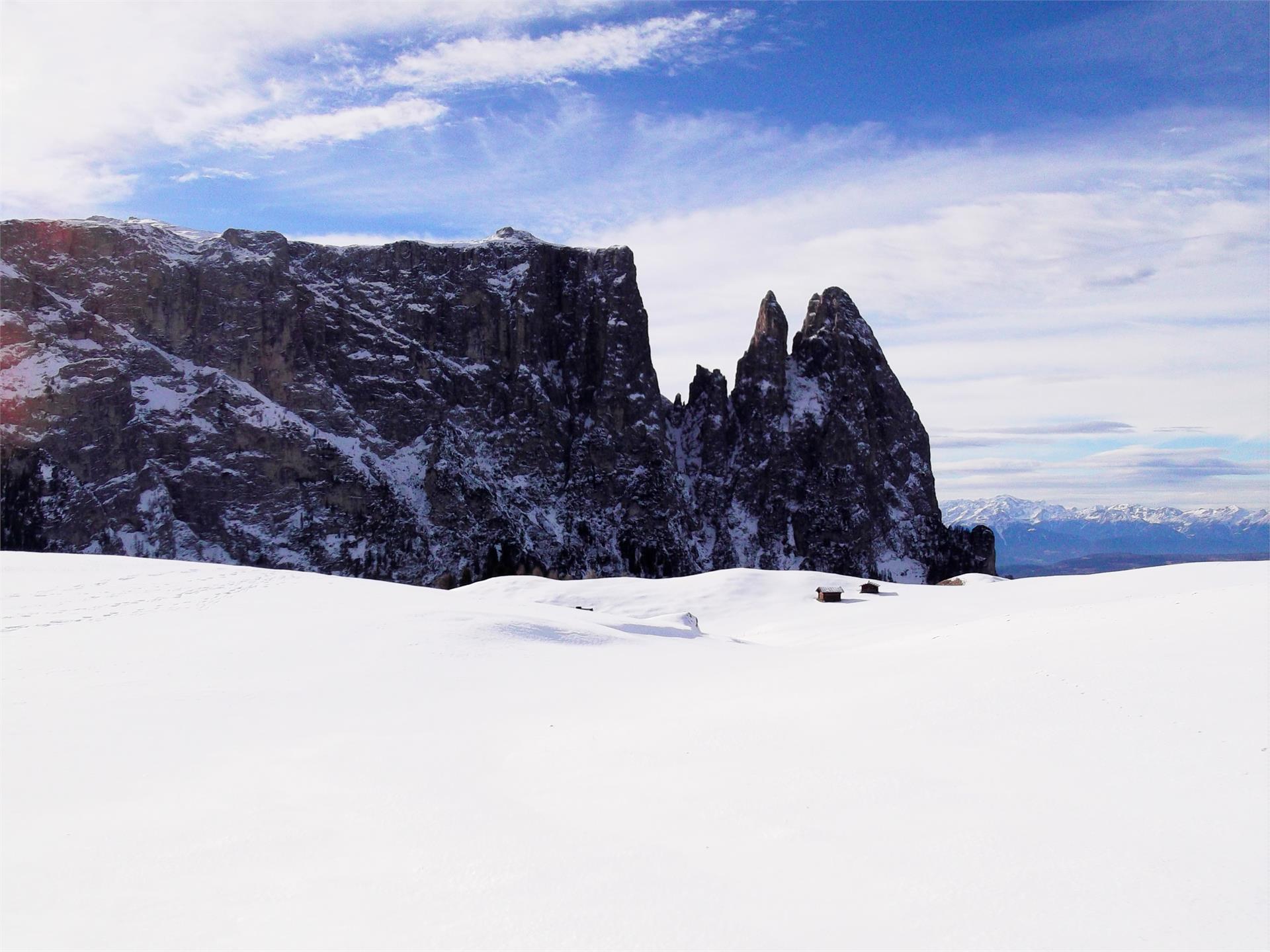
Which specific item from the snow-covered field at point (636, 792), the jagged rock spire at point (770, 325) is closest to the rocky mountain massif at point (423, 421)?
the jagged rock spire at point (770, 325)

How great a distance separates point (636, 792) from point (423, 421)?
120045 millimetres

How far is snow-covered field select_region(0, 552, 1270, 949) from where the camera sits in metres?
5.65

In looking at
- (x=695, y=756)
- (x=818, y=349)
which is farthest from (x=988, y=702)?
(x=818, y=349)

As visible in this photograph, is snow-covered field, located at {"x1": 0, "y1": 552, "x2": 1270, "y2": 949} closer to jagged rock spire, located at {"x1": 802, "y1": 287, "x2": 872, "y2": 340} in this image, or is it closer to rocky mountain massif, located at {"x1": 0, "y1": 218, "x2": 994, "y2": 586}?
rocky mountain massif, located at {"x1": 0, "y1": 218, "x2": 994, "y2": 586}

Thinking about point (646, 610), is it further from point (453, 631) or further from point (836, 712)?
point (836, 712)

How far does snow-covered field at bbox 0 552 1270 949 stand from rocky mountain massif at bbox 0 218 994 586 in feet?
316

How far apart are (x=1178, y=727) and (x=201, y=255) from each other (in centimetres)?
13274

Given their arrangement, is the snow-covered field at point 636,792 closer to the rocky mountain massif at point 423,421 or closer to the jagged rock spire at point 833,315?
the rocky mountain massif at point 423,421

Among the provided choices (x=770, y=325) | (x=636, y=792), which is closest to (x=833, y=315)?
(x=770, y=325)

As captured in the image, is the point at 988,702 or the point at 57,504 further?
the point at 57,504

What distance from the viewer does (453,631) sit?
17.9m

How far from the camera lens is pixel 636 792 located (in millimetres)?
8320

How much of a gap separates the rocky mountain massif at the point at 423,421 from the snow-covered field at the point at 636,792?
96435 millimetres

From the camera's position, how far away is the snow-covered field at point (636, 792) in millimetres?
5652
